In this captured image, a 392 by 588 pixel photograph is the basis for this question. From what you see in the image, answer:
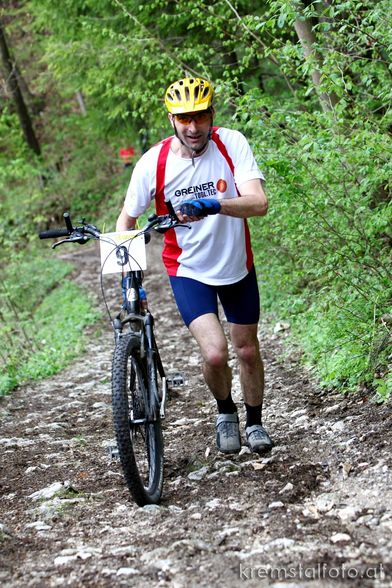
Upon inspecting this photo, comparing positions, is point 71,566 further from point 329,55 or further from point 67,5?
point 67,5

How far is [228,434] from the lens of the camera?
5816mm

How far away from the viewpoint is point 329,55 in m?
6.82

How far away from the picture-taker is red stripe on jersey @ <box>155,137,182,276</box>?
5434 mm

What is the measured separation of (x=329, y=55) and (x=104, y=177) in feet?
77.8

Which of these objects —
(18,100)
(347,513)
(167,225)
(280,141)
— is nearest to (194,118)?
(167,225)

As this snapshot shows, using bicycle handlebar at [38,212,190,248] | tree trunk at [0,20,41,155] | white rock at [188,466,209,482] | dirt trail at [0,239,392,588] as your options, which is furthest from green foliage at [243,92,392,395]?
tree trunk at [0,20,41,155]

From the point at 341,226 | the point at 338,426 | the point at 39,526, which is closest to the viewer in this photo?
Result: the point at 39,526

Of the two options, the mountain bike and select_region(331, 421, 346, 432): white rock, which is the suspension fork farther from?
select_region(331, 421, 346, 432): white rock

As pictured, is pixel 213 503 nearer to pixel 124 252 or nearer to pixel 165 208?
pixel 124 252

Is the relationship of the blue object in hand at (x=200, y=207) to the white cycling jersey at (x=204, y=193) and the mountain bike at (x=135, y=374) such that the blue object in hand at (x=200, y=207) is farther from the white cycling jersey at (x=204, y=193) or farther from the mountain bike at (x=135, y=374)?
the white cycling jersey at (x=204, y=193)

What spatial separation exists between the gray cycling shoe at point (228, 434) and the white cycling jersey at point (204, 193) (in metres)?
1.05

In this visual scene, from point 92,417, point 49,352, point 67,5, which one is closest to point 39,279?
point 67,5

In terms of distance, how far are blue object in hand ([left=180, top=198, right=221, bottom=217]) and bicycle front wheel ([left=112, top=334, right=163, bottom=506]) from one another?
2.88 ft

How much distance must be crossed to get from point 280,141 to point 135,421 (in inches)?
172
